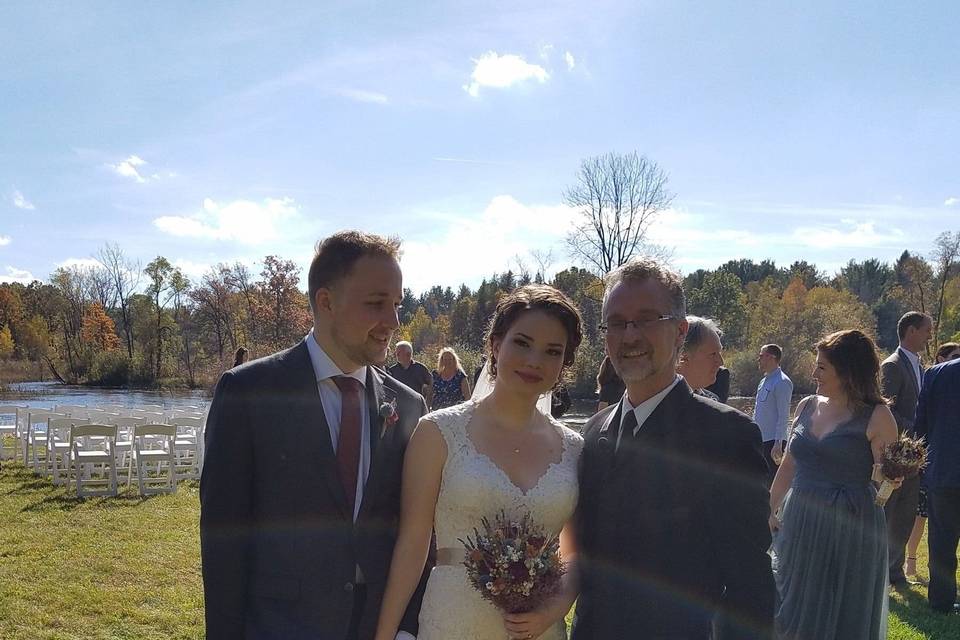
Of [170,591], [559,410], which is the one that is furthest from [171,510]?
[559,410]

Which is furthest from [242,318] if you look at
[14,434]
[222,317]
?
[14,434]

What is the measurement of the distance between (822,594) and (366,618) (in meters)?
3.84

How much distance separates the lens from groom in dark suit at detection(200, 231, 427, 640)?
92.0 inches

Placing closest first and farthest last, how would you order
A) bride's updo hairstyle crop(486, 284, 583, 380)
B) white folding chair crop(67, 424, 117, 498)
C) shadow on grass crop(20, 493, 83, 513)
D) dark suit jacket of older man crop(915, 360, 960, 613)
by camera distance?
bride's updo hairstyle crop(486, 284, 583, 380)
dark suit jacket of older man crop(915, 360, 960, 613)
shadow on grass crop(20, 493, 83, 513)
white folding chair crop(67, 424, 117, 498)

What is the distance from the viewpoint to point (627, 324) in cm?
246

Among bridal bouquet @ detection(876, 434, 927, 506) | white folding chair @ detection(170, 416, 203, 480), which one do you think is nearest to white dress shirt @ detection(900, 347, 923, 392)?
bridal bouquet @ detection(876, 434, 927, 506)

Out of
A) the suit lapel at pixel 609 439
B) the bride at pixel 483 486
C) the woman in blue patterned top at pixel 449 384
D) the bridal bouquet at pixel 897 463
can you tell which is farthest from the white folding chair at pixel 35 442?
the bridal bouquet at pixel 897 463

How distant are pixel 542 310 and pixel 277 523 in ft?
4.04

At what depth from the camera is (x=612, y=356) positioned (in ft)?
8.14

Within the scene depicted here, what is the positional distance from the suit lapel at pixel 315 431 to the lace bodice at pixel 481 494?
0.40 metres

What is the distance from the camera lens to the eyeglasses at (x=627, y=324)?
244cm

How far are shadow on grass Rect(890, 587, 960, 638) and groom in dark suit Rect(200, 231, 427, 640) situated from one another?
5438 mm

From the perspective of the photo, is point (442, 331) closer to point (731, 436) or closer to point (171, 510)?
point (171, 510)

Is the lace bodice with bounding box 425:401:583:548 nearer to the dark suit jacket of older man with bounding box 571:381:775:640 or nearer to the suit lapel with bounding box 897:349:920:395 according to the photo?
the dark suit jacket of older man with bounding box 571:381:775:640
